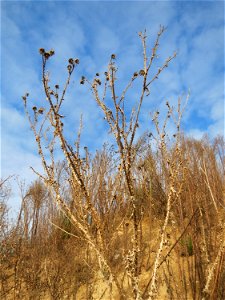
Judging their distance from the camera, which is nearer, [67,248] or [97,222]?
[97,222]

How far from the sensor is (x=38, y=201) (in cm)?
836

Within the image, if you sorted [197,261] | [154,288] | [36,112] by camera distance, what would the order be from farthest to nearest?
[197,261] < [36,112] < [154,288]

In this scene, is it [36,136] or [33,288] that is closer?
[36,136]

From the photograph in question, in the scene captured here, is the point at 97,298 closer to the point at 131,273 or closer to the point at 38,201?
the point at 38,201

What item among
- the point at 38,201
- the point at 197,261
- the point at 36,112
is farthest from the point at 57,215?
the point at 36,112

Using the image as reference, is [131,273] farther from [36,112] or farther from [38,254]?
[38,254]

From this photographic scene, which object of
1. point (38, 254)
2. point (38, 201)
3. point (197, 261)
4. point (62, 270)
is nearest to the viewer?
point (197, 261)

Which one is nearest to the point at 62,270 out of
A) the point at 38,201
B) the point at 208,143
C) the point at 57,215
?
the point at 57,215

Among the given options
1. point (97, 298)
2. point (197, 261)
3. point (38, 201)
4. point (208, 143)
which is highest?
point (208, 143)

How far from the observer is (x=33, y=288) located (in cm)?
629

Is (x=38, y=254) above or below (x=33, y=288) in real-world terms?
above

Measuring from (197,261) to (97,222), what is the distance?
90.8 inches

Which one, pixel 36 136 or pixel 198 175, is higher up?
pixel 198 175

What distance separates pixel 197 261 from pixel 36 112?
2635 mm
